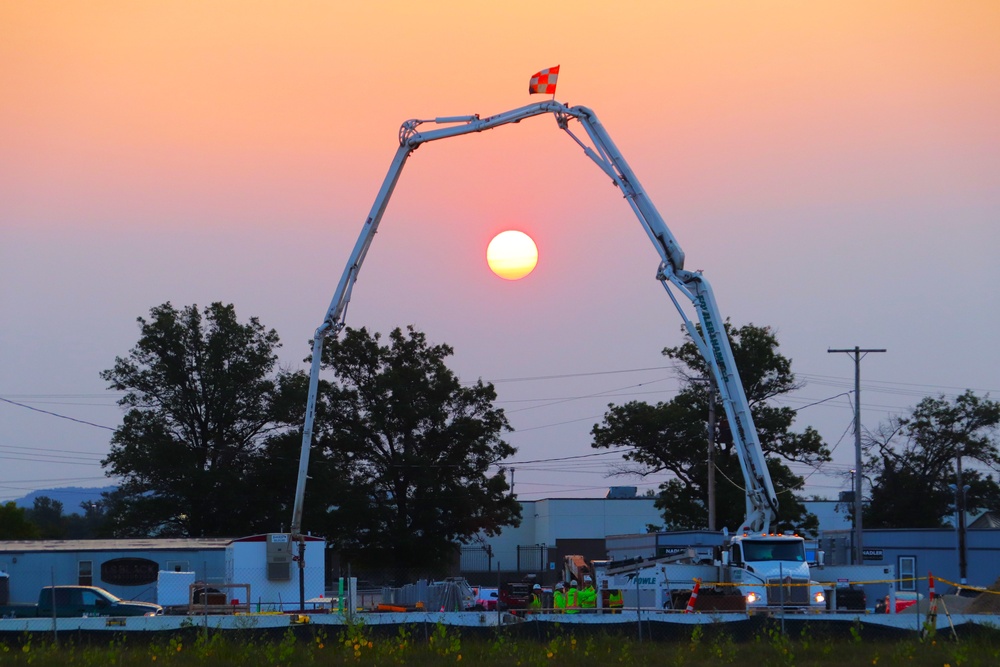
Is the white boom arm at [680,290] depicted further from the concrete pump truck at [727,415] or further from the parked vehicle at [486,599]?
the parked vehicle at [486,599]

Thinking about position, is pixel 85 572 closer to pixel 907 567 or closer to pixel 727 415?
pixel 727 415

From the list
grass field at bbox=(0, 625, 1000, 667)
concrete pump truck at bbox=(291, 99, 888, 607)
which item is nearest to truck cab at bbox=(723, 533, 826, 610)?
concrete pump truck at bbox=(291, 99, 888, 607)

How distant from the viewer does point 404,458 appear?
61312 mm

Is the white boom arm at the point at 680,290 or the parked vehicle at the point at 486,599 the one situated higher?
the white boom arm at the point at 680,290

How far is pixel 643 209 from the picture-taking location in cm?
3256

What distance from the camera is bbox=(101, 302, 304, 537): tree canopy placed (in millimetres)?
59938

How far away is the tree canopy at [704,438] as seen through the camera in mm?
62250

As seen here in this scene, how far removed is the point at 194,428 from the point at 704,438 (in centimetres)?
2766

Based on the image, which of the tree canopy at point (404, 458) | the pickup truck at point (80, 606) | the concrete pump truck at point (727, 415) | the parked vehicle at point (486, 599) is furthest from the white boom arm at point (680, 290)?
the tree canopy at point (404, 458)

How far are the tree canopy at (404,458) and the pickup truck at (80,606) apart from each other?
25.1 metres

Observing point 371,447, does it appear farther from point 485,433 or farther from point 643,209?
point 643,209

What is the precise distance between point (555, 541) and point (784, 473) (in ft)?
101

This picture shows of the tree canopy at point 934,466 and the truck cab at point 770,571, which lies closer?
the truck cab at point 770,571

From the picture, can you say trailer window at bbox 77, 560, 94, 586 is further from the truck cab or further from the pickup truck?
the truck cab
